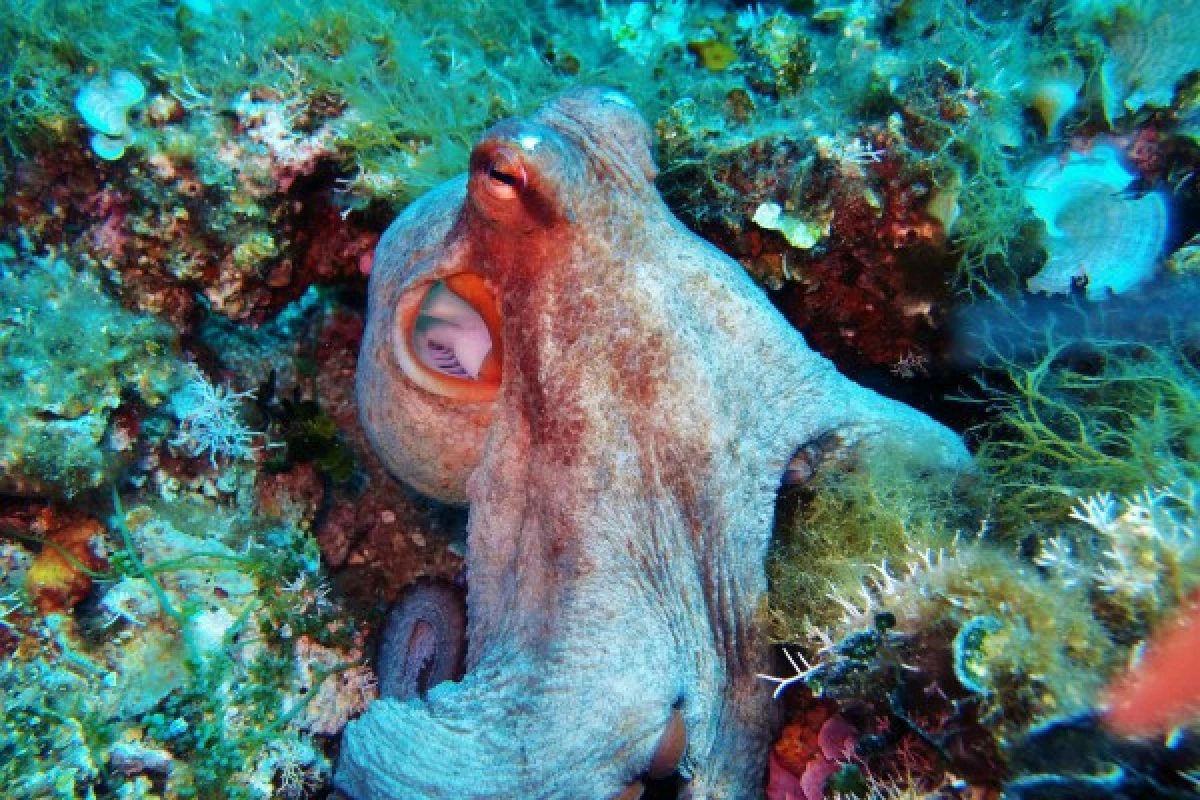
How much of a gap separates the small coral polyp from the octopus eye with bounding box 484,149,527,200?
256cm

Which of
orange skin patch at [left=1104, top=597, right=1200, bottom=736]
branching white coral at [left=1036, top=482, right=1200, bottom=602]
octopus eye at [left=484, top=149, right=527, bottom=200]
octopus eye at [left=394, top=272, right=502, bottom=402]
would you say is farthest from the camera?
octopus eye at [left=394, top=272, right=502, bottom=402]

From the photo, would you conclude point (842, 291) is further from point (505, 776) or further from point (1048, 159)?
point (505, 776)

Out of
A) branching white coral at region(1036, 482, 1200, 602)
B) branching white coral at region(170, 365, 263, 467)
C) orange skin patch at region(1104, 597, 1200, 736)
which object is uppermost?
branching white coral at region(170, 365, 263, 467)

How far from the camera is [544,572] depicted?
9.33 ft

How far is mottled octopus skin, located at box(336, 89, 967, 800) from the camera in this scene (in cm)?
253

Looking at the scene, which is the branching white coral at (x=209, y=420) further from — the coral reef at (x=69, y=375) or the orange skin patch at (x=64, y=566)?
the orange skin patch at (x=64, y=566)

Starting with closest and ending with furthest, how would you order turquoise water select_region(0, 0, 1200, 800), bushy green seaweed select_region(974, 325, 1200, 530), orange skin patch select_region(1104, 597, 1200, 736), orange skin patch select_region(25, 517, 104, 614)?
1. orange skin patch select_region(1104, 597, 1200, 736)
2. turquoise water select_region(0, 0, 1200, 800)
3. bushy green seaweed select_region(974, 325, 1200, 530)
4. orange skin patch select_region(25, 517, 104, 614)

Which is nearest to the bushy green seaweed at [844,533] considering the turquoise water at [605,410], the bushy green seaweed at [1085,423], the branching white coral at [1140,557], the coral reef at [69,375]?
the turquoise water at [605,410]

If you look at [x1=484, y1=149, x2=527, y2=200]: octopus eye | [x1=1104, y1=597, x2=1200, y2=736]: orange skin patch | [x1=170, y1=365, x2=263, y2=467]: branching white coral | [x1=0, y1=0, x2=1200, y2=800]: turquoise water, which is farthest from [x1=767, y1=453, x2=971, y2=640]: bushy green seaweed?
[x1=170, y1=365, x2=263, y2=467]: branching white coral

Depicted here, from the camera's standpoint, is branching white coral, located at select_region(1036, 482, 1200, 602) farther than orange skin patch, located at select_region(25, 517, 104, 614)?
No

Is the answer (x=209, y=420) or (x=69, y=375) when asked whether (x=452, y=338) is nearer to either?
(x=209, y=420)

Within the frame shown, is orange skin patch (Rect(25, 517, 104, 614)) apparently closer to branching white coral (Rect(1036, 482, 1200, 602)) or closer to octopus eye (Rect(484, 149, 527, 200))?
octopus eye (Rect(484, 149, 527, 200))

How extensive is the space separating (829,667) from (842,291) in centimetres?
199

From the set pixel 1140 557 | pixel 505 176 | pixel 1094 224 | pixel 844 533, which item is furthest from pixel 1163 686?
pixel 1094 224
